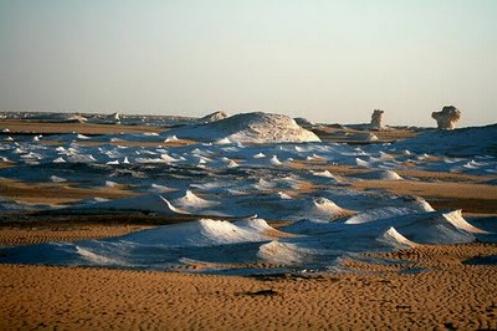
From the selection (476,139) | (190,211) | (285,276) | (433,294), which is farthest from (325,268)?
(476,139)

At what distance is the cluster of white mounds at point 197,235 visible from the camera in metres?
18.5

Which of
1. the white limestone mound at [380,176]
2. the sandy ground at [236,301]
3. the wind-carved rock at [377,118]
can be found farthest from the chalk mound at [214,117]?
the sandy ground at [236,301]

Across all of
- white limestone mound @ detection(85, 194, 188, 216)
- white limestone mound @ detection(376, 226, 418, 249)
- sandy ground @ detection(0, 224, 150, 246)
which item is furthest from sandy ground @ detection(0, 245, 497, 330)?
white limestone mound @ detection(85, 194, 188, 216)

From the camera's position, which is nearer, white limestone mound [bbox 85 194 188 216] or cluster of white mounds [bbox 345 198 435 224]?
cluster of white mounds [bbox 345 198 435 224]

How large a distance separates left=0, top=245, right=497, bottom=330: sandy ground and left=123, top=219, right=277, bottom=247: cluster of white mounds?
3.41m

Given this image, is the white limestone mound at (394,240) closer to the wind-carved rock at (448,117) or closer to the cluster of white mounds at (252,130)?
the cluster of white mounds at (252,130)

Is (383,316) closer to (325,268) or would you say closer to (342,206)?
(325,268)

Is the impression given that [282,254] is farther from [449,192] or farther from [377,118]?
[377,118]

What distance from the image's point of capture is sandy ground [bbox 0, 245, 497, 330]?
10766mm

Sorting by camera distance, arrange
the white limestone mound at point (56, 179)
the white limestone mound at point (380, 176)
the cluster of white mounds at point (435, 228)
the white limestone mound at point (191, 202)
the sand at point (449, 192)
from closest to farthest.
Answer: the cluster of white mounds at point (435, 228)
the white limestone mound at point (191, 202)
the sand at point (449, 192)
the white limestone mound at point (56, 179)
the white limestone mound at point (380, 176)

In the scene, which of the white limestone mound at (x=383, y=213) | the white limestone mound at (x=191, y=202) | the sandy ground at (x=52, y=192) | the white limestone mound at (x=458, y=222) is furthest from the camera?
the sandy ground at (x=52, y=192)

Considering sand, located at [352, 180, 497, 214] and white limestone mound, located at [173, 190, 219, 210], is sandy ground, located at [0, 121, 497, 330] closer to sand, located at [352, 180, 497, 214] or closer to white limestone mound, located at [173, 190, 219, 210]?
white limestone mound, located at [173, 190, 219, 210]

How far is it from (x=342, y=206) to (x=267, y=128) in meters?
47.9

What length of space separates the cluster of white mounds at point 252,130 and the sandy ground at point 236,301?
55769 mm
